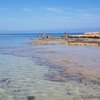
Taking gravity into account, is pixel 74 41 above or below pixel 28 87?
below

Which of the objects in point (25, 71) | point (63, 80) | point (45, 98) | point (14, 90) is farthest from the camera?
point (25, 71)

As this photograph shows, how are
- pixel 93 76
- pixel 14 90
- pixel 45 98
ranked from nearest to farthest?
pixel 45 98, pixel 14 90, pixel 93 76

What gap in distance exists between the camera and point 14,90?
10.1 m

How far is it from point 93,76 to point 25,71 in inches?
158

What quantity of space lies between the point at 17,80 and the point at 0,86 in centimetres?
142

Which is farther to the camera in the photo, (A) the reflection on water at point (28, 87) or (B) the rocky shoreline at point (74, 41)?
(B) the rocky shoreline at point (74, 41)

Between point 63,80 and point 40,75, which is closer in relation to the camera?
point 63,80

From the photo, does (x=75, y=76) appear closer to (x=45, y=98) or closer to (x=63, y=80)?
(x=63, y=80)

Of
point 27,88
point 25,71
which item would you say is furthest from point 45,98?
point 25,71

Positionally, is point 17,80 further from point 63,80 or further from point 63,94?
point 63,94

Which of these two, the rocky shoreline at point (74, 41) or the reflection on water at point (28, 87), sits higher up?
the reflection on water at point (28, 87)

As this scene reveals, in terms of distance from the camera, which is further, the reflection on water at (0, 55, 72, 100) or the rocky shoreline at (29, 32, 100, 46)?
the rocky shoreline at (29, 32, 100, 46)

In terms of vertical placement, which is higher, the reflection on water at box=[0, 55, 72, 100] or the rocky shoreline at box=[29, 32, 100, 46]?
the reflection on water at box=[0, 55, 72, 100]

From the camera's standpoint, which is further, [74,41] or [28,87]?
[74,41]
